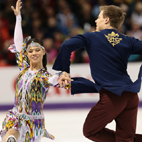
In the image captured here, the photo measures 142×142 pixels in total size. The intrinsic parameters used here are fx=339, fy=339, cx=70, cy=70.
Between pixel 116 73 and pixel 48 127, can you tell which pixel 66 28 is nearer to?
pixel 48 127

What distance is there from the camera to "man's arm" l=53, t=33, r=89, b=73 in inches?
120

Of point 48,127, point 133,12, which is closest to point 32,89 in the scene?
point 48,127

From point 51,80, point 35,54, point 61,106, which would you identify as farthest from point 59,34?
point 51,80

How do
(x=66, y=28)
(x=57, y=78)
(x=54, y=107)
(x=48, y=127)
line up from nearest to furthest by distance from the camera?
1. (x=57, y=78)
2. (x=48, y=127)
3. (x=54, y=107)
4. (x=66, y=28)

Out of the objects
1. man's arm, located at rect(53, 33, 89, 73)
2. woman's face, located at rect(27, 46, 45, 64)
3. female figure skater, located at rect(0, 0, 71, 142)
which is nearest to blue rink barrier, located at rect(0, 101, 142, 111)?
female figure skater, located at rect(0, 0, 71, 142)

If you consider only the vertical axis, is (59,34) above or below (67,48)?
above

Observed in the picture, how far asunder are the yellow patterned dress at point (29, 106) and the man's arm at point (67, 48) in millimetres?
430

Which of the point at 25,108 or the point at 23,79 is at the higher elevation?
the point at 23,79

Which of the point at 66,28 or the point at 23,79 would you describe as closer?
the point at 23,79

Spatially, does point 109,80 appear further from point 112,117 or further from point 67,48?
point 67,48

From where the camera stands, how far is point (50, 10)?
8422 millimetres

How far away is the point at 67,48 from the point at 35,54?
2.50 feet

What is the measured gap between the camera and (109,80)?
3096 mm

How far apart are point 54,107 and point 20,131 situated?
3.71 meters
